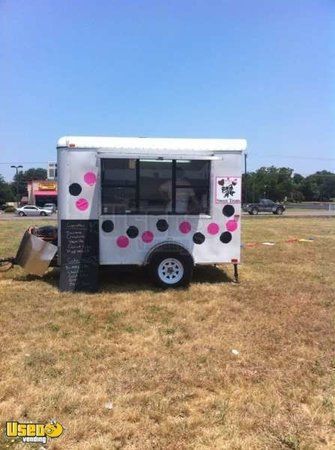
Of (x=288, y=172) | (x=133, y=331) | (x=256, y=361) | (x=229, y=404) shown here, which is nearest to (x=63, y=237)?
(x=133, y=331)

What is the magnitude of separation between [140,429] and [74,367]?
4.21 ft

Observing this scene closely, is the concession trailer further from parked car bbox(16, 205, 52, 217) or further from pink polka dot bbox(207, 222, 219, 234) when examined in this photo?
parked car bbox(16, 205, 52, 217)

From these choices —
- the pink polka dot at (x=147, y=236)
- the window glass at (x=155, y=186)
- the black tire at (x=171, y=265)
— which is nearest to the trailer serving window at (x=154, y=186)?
the window glass at (x=155, y=186)

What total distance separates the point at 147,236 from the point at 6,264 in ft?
10.8

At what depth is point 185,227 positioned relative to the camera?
8.16 meters

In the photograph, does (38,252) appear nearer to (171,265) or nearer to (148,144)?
(171,265)

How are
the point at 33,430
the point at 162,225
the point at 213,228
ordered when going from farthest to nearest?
the point at 213,228 → the point at 162,225 → the point at 33,430

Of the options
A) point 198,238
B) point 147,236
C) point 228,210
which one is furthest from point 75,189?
point 228,210

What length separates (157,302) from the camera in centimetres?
721

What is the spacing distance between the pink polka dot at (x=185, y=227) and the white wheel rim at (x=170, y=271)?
0.50 meters

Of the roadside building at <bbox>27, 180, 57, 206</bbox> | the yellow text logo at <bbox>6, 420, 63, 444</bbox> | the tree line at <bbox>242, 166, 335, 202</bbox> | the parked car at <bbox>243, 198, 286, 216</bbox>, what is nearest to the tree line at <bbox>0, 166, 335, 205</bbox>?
Result: the tree line at <bbox>242, 166, 335, 202</bbox>

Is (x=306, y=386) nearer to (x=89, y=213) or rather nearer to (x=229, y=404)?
(x=229, y=404)

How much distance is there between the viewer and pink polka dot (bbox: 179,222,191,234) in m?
8.15

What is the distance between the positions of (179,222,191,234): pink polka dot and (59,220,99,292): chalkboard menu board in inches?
53.6
